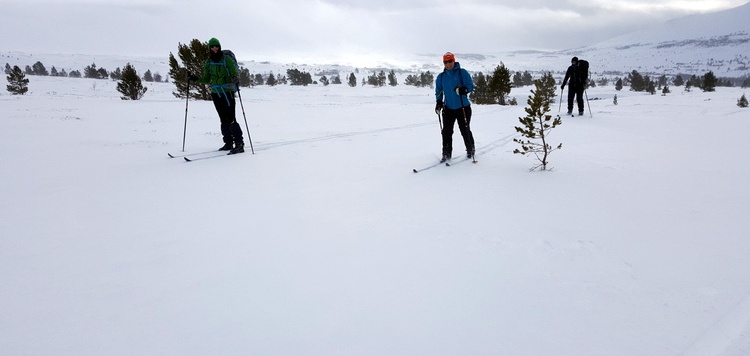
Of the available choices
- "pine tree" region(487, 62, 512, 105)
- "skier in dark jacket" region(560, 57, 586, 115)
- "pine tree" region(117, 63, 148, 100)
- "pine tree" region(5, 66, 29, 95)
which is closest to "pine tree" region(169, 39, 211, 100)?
"pine tree" region(117, 63, 148, 100)

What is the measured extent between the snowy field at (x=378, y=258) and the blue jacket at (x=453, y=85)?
105 centimetres

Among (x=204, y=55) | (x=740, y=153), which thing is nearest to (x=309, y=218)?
(x=740, y=153)

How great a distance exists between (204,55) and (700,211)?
31.5 meters

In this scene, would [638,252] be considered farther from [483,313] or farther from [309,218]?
[309,218]

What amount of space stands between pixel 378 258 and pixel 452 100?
393cm

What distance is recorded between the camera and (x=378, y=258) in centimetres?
268

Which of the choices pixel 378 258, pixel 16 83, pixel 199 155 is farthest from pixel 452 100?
pixel 16 83

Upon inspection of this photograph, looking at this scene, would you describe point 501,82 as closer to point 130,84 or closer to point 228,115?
point 228,115

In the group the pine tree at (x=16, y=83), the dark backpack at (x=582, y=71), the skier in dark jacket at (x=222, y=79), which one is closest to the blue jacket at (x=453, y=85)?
the skier in dark jacket at (x=222, y=79)

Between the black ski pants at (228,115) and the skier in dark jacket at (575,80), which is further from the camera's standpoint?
the skier in dark jacket at (575,80)

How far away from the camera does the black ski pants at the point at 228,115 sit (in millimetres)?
6686

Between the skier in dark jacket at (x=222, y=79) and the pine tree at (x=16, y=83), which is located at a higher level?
the pine tree at (x=16, y=83)

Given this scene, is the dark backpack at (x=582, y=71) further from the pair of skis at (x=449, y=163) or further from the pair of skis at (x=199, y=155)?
the pair of skis at (x=199, y=155)

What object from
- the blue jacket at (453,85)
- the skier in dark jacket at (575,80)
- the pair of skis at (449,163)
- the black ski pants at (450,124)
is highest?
the skier in dark jacket at (575,80)
